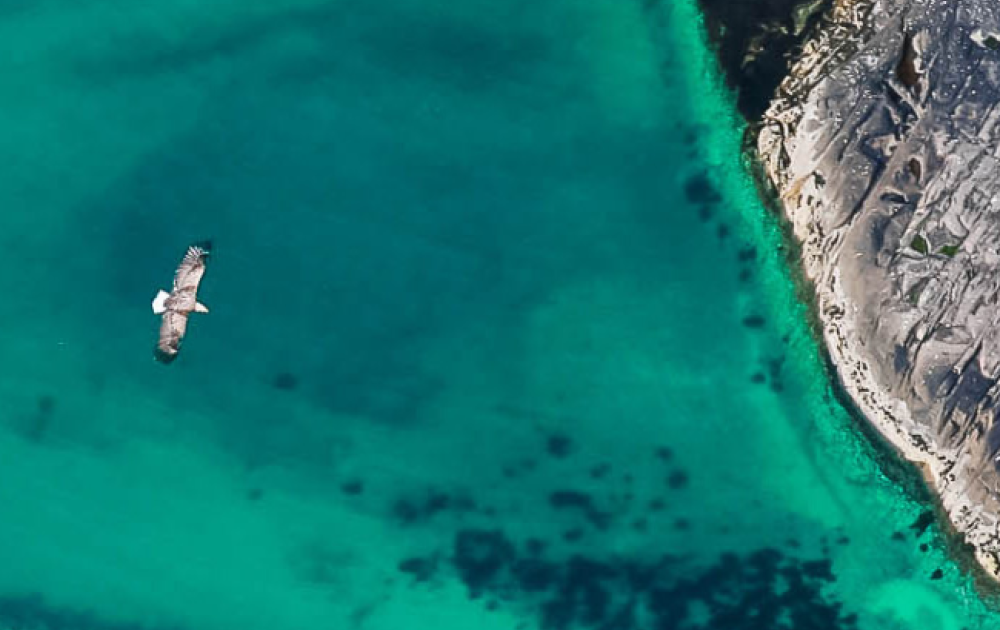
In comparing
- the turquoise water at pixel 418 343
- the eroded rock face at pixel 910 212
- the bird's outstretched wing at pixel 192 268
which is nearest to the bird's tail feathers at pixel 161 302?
the bird's outstretched wing at pixel 192 268

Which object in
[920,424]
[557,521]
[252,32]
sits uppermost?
[252,32]

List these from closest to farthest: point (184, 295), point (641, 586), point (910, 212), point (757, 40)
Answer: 1. point (910, 212)
2. point (757, 40)
3. point (184, 295)
4. point (641, 586)

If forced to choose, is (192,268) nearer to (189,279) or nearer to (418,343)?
(189,279)

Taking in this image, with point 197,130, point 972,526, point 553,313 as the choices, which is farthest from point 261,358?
point 972,526

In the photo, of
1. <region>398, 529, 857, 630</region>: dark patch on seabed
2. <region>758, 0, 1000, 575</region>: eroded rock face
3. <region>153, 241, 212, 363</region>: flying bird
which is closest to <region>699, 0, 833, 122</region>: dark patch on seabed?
<region>758, 0, 1000, 575</region>: eroded rock face

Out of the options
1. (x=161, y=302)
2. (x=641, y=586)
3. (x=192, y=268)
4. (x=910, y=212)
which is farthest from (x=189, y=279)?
(x=910, y=212)

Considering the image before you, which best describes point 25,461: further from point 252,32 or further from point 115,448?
A: point 252,32

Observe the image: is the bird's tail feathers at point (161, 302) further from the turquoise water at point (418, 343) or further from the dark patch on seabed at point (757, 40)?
the dark patch on seabed at point (757, 40)
